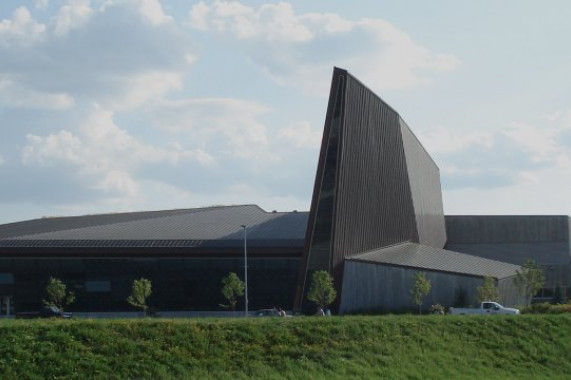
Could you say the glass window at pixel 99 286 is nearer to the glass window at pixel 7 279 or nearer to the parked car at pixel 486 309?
the glass window at pixel 7 279

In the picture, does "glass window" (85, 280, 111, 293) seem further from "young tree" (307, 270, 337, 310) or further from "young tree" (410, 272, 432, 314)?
"young tree" (410, 272, 432, 314)

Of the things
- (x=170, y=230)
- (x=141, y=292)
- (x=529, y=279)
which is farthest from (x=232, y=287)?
(x=529, y=279)

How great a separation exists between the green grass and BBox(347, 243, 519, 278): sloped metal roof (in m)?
25.6

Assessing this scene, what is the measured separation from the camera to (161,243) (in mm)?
65625

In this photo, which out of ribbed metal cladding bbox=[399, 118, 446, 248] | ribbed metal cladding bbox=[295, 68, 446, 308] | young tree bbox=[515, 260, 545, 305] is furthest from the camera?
ribbed metal cladding bbox=[399, 118, 446, 248]

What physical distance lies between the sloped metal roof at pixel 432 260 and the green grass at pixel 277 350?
25565 mm

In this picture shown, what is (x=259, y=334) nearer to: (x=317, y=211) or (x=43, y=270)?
(x=317, y=211)

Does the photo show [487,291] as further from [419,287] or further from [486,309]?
[419,287]

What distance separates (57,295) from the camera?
2493 inches

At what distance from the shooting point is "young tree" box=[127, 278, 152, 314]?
2347 inches

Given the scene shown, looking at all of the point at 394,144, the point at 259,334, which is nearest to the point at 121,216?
the point at 394,144

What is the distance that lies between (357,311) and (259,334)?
2864 cm

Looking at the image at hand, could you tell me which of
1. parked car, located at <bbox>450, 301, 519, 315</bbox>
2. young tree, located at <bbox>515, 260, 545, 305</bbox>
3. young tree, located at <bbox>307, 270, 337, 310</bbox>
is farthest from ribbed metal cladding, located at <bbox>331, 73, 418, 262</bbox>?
parked car, located at <bbox>450, 301, 519, 315</bbox>

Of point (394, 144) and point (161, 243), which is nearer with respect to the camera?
point (161, 243)
